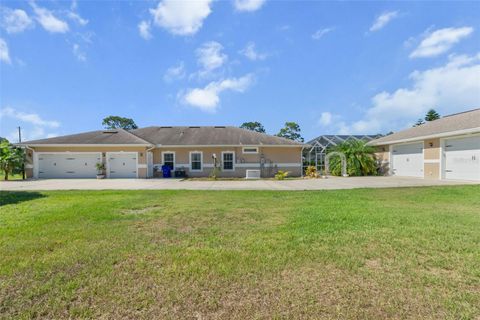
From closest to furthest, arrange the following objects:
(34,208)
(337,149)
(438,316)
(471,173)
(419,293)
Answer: (438,316), (419,293), (34,208), (471,173), (337,149)

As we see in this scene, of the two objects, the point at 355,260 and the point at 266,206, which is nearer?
the point at 355,260

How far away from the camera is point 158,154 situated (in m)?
21.5

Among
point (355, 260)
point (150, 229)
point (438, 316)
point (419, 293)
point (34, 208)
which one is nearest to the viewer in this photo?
point (438, 316)

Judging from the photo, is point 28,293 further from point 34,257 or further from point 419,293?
point 419,293

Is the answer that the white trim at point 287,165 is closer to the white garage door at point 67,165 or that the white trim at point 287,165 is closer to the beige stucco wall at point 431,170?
the beige stucco wall at point 431,170

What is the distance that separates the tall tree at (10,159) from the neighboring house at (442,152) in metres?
28.3

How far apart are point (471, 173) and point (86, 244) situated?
18906mm

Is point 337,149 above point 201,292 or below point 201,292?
above

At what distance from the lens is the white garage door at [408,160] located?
61.5 ft

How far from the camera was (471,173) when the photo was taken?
14.9 meters

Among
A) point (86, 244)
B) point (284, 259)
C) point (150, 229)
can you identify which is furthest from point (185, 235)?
point (284, 259)

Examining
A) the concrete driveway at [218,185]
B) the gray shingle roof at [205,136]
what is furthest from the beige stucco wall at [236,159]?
the concrete driveway at [218,185]

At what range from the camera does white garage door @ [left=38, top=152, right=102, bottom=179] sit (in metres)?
20.1

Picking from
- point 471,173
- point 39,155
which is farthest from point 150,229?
point 39,155
